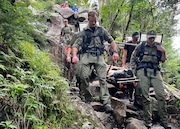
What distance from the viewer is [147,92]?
5.95 meters

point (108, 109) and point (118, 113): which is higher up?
point (108, 109)

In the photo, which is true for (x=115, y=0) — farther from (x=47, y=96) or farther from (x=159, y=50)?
(x=47, y=96)

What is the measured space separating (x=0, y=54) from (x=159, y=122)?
15.5 ft

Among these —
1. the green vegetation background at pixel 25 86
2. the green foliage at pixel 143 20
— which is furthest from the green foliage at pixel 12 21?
the green foliage at pixel 143 20

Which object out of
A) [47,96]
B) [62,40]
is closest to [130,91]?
[47,96]

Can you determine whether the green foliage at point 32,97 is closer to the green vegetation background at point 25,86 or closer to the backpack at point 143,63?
the green vegetation background at point 25,86

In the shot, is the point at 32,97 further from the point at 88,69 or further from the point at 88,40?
the point at 88,40

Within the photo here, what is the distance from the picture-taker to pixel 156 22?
→ 52.4ft

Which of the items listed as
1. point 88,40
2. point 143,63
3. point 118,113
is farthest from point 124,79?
point 88,40

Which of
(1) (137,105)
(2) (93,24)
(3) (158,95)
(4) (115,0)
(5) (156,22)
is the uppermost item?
(4) (115,0)

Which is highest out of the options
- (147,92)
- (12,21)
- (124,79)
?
(12,21)

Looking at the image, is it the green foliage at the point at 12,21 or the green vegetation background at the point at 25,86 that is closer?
the green vegetation background at the point at 25,86

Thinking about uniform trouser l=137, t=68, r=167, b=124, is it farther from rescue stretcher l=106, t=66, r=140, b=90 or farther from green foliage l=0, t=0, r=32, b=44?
green foliage l=0, t=0, r=32, b=44

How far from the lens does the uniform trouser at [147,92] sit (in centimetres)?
584
